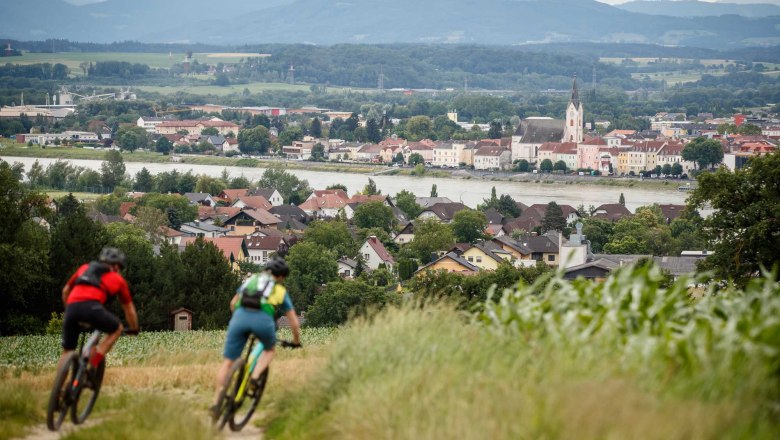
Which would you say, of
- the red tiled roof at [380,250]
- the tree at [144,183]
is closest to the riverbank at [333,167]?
the tree at [144,183]

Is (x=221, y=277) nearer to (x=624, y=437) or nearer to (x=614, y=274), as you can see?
(x=614, y=274)

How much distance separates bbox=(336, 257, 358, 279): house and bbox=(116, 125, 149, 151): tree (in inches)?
1869

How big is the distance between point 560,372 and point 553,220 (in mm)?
34802

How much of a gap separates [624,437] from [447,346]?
1429 mm

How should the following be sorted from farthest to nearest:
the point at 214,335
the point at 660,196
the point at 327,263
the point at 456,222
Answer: the point at 660,196 < the point at 456,222 < the point at 327,263 < the point at 214,335

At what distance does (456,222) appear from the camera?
117 feet

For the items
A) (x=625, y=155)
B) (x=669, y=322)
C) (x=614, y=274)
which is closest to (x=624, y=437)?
(x=669, y=322)

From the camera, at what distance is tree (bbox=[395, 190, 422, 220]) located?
4179 cm

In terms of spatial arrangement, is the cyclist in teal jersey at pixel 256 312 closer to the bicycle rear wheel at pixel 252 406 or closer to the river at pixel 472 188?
the bicycle rear wheel at pixel 252 406

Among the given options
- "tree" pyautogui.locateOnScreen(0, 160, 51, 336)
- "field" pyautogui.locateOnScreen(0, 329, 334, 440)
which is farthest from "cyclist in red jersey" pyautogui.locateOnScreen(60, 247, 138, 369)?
"tree" pyautogui.locateOnScreen(0, 160, 51, 336)

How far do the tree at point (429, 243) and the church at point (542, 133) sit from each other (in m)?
43.6

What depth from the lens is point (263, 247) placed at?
32.8 meters

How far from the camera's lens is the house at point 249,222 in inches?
1525

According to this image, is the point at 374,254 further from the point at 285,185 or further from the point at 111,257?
the point at 111,257
